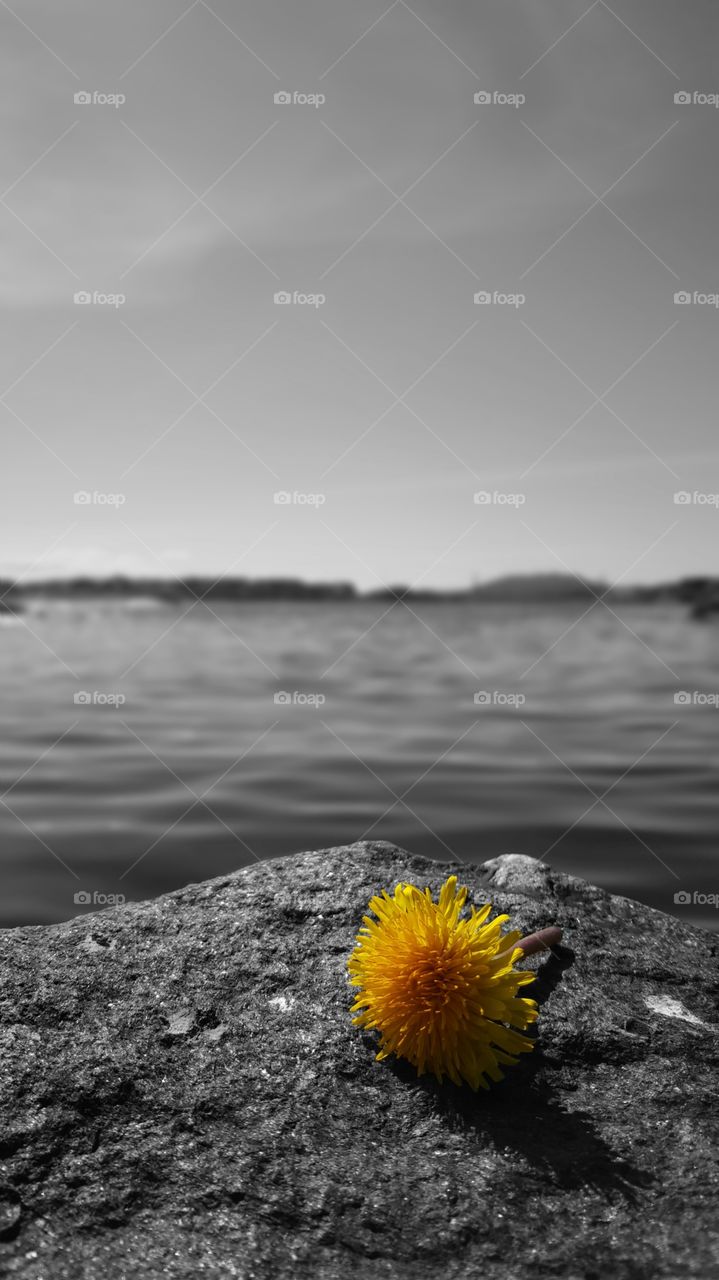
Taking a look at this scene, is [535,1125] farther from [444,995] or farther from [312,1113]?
[312,1113]

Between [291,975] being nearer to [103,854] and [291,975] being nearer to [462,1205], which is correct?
[462,1205]

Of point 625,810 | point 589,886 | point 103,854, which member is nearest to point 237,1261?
point 589,886

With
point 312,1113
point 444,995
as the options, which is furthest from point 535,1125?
point 312,1113

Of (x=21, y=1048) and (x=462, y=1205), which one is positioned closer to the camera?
(x=462, y=1205)

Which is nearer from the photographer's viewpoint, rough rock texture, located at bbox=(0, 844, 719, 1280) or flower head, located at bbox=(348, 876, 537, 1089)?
rough rock texture, located at bbox=(0, 844, 719, 1280)

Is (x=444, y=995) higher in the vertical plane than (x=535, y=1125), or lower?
higher
